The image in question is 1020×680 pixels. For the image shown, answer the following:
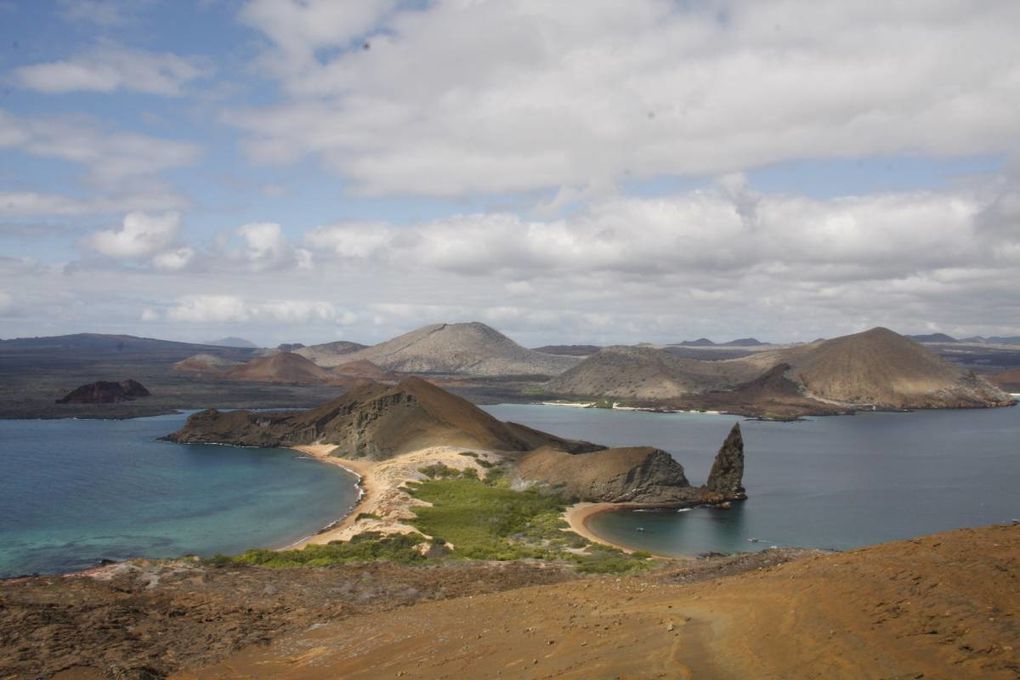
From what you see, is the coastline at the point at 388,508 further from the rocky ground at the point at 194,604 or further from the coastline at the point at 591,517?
the rocky ground at the point at 194,604

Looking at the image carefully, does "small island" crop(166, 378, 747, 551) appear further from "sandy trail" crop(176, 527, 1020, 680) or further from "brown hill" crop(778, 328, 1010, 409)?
"brown hill" crop(778, 328, 1010, 409)

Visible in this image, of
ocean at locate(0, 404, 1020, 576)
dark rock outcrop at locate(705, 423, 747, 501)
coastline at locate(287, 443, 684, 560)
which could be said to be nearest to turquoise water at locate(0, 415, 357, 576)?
ocean at locate(0, 404, 1020, 576)

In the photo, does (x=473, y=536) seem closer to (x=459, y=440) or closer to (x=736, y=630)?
(x=459, y=440)

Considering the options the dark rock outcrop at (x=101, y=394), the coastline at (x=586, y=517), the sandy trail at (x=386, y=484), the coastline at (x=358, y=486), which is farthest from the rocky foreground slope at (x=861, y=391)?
the dark rock outcrop at (x=101, y=394)

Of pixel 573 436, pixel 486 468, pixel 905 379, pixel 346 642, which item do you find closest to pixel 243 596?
pixel 346 642

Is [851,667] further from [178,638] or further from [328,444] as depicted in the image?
[328,444]

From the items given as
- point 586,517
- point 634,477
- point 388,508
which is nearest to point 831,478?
point 634,477
